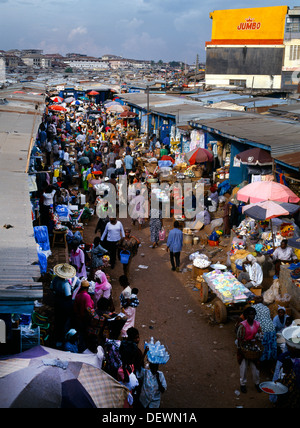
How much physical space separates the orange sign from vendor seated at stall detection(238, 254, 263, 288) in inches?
1696

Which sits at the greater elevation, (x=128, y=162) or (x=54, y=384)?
(x=128, y=162)

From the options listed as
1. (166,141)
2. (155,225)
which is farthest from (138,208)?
(166,141)

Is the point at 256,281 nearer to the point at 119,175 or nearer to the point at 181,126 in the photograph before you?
the point at 119,175

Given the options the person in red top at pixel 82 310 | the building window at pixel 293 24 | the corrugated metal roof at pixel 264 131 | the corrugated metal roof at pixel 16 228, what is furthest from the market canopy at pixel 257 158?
the building window at pixel 293 24

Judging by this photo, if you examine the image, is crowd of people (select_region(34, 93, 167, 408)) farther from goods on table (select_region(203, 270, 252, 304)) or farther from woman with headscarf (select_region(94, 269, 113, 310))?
goods on table (select_region(203, 270, 252, 304))

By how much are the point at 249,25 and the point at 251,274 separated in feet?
150

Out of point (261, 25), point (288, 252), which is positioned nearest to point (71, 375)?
point (288, 252)

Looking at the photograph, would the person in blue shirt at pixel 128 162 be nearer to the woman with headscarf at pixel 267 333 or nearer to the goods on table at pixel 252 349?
the woman with headscarf at pixel 267 333

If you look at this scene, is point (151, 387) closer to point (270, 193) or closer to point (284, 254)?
point (284, 254)

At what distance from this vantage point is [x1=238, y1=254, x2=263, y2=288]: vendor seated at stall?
822cm

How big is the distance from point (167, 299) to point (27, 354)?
4841mm

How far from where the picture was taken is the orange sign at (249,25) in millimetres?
45938

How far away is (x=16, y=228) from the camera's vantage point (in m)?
5.68

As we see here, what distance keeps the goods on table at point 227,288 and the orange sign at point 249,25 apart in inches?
1719
